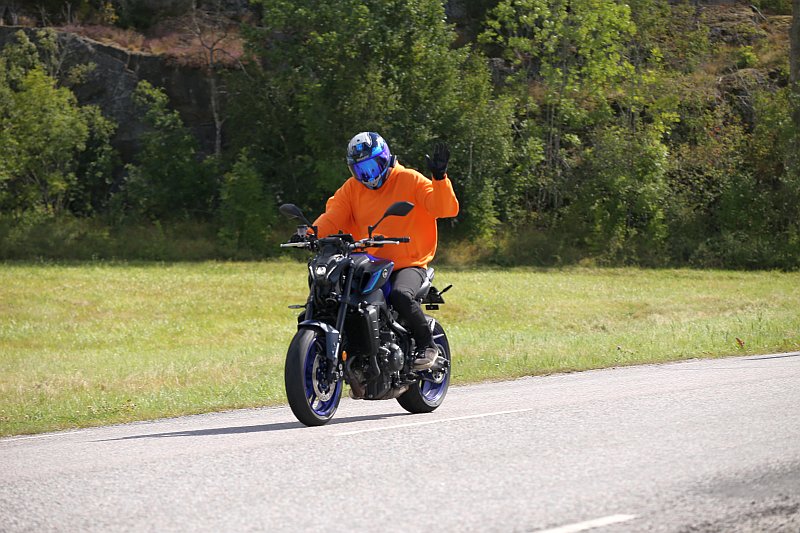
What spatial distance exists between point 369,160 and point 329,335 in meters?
1.95

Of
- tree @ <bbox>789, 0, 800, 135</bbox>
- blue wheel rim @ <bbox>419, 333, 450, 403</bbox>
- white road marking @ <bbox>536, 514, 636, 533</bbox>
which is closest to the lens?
white road marking @ <bbox>536, 514, 636, 533</bbox>

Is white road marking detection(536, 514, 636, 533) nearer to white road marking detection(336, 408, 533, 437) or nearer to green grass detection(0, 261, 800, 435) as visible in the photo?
white road marking detection(336, 408, 533, 437)

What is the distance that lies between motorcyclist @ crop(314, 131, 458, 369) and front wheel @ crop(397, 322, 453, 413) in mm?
376

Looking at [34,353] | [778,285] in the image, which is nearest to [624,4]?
[778,285]

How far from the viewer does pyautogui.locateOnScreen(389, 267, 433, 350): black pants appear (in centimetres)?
1038

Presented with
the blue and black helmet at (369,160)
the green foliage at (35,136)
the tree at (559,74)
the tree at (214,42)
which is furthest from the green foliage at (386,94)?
the blue and black helmet at (369,160)

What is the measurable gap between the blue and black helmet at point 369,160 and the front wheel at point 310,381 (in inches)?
72.3

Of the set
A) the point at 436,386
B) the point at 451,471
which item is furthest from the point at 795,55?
the point at 451,471

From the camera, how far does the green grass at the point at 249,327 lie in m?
15.6

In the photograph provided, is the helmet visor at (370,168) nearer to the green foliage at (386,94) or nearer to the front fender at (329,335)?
the front fender at (329,335)

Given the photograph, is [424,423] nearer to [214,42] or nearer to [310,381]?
[310,381]

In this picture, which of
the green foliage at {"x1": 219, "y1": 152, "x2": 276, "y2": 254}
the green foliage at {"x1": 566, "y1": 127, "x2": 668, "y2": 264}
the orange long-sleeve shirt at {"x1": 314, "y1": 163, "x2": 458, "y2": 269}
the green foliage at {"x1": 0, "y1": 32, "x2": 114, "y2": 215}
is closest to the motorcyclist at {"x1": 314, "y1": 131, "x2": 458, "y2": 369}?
the orange long-sleeve shirt at {"x1": 314, "y1": 163, "x2": 458, "y2": 269}

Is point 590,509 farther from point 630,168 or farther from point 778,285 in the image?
point 630,168

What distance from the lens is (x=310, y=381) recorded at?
31.2ft
